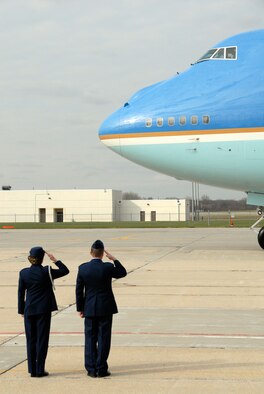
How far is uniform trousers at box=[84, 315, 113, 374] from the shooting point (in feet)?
24.8

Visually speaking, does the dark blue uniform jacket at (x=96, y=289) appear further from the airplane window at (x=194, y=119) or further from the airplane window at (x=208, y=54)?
the airplane window at (x=208, y=54)

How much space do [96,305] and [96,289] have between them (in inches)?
7.6

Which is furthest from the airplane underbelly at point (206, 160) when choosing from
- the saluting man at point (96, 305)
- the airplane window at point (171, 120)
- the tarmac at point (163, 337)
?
the saluting man at point (96, 305)

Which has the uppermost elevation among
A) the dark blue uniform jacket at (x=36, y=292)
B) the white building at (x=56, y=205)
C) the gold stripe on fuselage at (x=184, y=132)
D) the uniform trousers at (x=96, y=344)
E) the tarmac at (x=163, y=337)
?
the gold stripe on fuselage at (x=184, y=132)

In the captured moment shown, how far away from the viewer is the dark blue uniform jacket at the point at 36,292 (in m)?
7.80

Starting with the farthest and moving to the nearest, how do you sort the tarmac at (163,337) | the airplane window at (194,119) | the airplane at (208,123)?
the airplane window at (194,119) → the airplane at (208,123) → the tarmac at (163,337)

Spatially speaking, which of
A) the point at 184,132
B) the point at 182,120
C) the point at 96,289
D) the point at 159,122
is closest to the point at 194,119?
the point at 182,120

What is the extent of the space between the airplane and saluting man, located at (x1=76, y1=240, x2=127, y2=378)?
45.8 feet

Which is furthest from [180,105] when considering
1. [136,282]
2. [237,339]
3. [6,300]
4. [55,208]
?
[55,208]

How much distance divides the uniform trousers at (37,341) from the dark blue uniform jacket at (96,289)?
1.52ft

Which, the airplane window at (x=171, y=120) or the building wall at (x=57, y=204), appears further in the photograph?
the building wall at (x=57, y=204)

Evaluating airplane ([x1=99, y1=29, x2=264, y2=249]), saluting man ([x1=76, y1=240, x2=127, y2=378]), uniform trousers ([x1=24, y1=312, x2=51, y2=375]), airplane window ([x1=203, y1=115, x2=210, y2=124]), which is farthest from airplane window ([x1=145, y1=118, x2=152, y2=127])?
uniform trousers ([x1=24, y1=312, x2=51, y2=375])

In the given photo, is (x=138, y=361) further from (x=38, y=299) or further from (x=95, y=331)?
(x=38, y=299)

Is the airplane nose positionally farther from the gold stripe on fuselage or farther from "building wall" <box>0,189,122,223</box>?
"building wall" <box>0,189,122,223</box>
